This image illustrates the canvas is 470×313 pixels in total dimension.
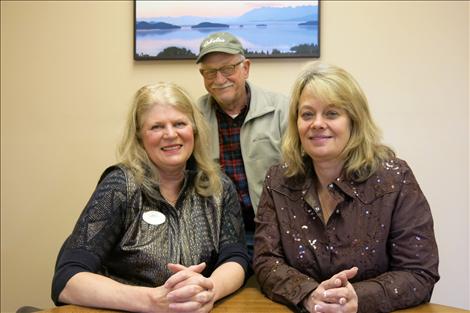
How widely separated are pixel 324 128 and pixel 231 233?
529 mm

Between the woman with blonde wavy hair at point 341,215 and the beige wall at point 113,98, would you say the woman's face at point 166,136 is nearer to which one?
the woman with blonde wavy hair at point 341,215

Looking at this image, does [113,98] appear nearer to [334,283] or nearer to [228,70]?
[228,70]

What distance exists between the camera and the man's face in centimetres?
196

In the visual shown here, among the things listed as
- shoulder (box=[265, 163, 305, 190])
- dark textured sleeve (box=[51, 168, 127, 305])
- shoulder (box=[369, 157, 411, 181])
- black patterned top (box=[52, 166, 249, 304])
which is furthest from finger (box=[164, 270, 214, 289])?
shoulder (box=[369, 157, 411, 181])

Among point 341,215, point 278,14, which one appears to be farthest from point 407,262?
point 278,14

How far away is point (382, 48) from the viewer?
2225 millimetres

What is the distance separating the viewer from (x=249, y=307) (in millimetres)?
Answer: 1367

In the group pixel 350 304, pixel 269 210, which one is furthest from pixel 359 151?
pixel 350 304

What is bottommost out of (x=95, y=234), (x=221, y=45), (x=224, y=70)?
(x=95, y=234)

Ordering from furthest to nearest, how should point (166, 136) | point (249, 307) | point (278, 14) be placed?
point (278, 14), point (166, 136), point (249, 307)

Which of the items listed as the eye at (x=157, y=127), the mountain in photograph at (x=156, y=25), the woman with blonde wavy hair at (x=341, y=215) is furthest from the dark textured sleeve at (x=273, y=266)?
the mountain in photograph at (x=156, y=25)

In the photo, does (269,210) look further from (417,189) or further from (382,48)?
(382,48)

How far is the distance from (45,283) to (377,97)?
2.10 meters

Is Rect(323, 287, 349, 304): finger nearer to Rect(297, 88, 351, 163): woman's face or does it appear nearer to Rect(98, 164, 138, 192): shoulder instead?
Rect(297, 88, 351, 163): woman's face
